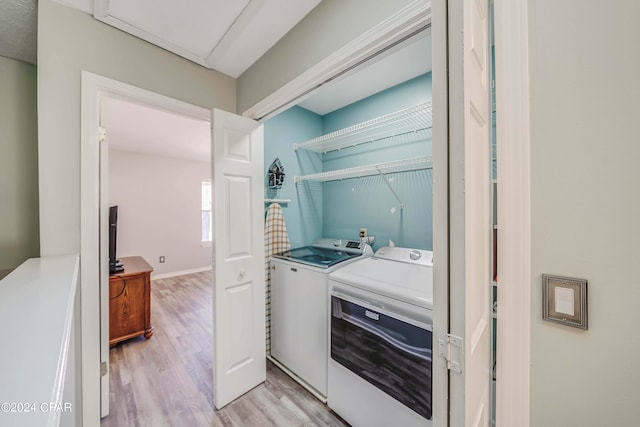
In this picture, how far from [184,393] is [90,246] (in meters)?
1.30

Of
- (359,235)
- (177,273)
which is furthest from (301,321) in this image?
(177,273)

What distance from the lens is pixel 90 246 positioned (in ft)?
4.22

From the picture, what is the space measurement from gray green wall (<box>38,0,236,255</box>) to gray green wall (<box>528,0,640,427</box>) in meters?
2.00

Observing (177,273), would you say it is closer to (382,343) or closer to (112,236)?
(112,236)

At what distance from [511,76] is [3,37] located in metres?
2.63

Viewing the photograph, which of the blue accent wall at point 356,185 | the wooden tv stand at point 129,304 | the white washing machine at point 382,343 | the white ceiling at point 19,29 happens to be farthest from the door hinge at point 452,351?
the wooden tv stand at point 129,304

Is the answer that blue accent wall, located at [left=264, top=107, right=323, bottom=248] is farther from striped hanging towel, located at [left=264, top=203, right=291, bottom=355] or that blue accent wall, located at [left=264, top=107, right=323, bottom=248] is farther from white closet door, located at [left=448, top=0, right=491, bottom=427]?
white closet door, located at [left=448, top=0, right=491, bottom=427]

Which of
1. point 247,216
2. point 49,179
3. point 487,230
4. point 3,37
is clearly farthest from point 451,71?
point 3,37

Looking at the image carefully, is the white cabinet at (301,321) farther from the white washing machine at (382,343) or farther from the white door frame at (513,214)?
the white door frame at (513,214)

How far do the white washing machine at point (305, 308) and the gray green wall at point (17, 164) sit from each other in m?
1.73

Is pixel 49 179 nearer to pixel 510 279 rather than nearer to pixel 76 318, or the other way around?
pixel 76 318

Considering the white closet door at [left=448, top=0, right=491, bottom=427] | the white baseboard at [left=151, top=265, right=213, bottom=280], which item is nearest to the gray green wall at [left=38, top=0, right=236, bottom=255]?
the white closet door at [left=448, top=0, right=491, bottom=427]

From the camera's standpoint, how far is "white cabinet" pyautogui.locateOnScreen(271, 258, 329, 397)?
5.49 ft

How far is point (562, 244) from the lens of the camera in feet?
2.32
